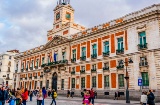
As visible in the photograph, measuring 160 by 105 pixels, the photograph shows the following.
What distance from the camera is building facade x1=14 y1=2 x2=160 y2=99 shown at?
27672mm

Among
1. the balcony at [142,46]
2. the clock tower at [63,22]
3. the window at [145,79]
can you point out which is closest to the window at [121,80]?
the window at [145,79]

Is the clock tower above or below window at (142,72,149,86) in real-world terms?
above

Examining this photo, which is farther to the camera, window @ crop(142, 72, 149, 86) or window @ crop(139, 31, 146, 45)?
window @ crop(139, 31, 146, 45)

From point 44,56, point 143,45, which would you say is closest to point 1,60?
point 44,56

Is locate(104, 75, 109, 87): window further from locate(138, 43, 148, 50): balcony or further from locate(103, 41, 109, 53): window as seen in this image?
locate(138, 43, 148, 50): balcony

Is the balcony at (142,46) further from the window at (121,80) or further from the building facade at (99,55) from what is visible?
the window at (121,80)

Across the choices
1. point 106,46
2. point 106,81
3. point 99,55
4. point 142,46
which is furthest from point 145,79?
point 99,55

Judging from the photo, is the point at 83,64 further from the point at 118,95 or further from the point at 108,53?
the point at 118,95

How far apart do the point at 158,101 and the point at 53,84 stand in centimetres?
2385

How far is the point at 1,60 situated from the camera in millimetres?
78500

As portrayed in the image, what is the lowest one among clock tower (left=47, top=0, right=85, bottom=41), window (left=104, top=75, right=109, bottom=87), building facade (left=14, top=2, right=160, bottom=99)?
window (left=104, top=75, right=109, bottom=87)

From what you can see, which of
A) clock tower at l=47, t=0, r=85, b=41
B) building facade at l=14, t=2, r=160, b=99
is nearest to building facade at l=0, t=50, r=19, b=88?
building facade at l=14, t=2, r=160, b=99

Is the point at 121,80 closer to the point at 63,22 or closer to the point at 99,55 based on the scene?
the point at 99,55

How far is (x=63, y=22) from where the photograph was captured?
4594 centimetres
